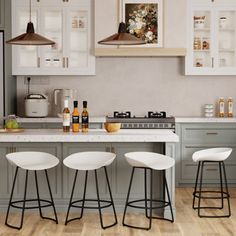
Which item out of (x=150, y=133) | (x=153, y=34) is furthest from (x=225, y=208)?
(x=153, y=34)

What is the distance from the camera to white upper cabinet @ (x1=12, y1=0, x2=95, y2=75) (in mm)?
6926

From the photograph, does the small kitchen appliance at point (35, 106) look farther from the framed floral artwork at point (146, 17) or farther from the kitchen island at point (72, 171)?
the kitchen island at point (72, 171)

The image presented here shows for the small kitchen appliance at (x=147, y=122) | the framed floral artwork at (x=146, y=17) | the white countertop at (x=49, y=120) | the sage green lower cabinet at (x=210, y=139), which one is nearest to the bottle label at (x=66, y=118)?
the white countertop at (x=49, y=120)

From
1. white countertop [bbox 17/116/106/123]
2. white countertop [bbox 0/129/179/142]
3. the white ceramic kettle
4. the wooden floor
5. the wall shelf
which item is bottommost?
the wooden floor

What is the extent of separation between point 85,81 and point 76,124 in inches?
85.8

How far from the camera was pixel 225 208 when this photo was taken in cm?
550

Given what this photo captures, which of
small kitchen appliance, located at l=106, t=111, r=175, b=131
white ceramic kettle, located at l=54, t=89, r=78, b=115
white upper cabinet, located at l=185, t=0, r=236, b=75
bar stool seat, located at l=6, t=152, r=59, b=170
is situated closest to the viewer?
bar stool seat, located at l=6, t=152, r=59, b=170

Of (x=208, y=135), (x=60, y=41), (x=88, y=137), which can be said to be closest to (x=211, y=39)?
(x=208, y=135)

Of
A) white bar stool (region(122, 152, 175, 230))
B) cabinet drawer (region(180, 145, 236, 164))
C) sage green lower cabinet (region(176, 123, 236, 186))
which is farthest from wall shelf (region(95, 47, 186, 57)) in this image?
white bar stool (region(122, 152, 175, 230))

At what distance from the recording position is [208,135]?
675cm

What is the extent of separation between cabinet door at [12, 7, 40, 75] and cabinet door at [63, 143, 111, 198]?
2.06 metres

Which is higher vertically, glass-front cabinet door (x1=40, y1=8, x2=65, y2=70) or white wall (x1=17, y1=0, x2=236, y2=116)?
glass-front cabinet door (x1=40, y1=8, x2=65, y2=70)

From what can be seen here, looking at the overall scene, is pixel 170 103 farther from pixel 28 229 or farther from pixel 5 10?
pixel 28 229

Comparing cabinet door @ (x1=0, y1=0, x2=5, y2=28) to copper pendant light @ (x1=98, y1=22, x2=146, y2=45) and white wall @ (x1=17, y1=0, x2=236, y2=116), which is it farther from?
copper pendant light @ (x1=98, y1=22, x2=146, y2=45)
